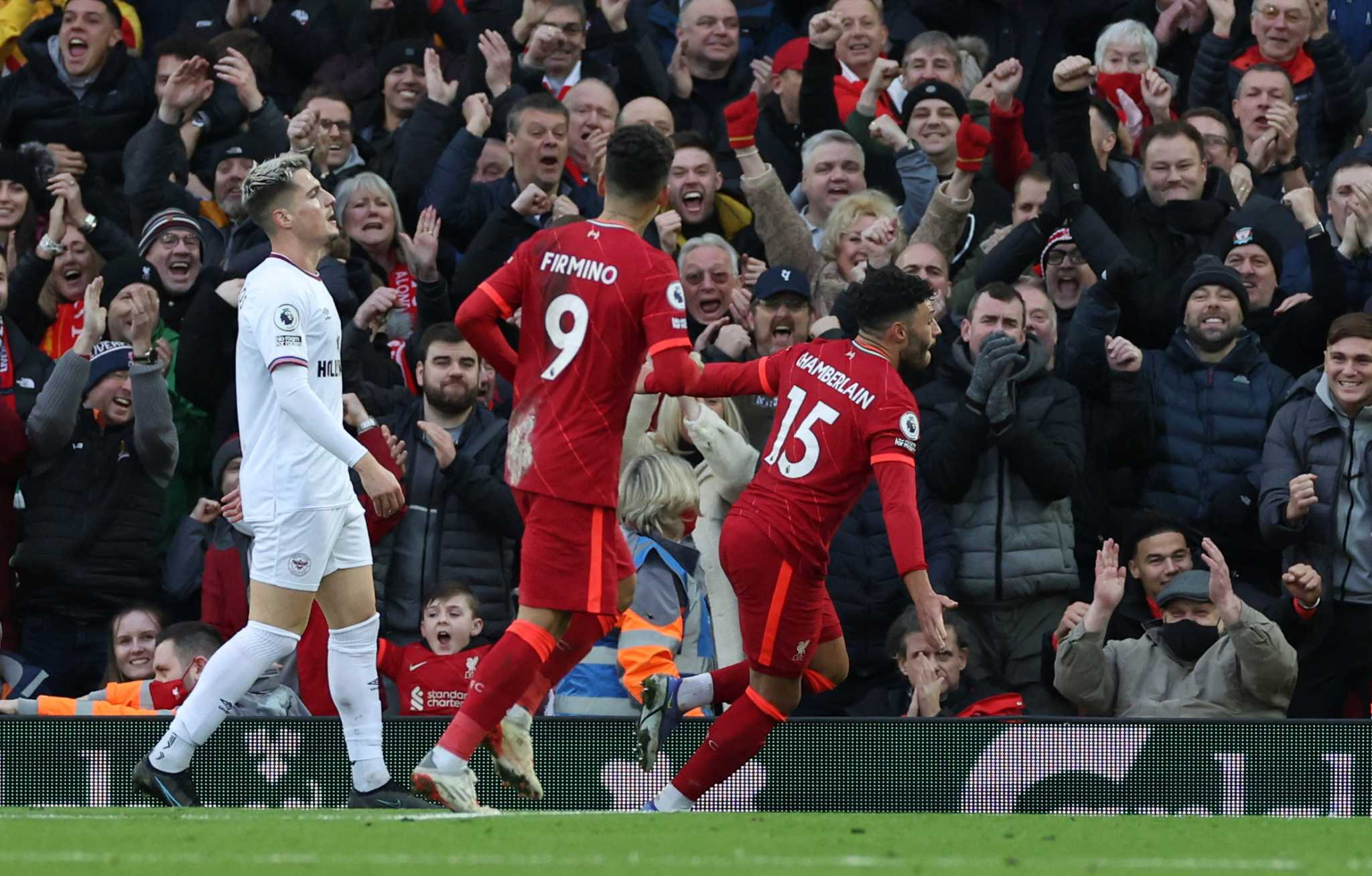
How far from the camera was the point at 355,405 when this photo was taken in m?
8.86

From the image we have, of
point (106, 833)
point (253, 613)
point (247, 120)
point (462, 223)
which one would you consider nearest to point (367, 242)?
point (462, 223)

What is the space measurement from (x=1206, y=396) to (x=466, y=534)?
326 cm

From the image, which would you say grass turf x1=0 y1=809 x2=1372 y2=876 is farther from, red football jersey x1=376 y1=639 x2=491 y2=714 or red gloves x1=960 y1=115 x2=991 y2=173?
red gloves x1=960 y1=115 x2=991 y2=173

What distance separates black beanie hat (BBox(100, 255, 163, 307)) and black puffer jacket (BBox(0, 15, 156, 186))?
93.2 inches

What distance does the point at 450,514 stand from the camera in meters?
9.32

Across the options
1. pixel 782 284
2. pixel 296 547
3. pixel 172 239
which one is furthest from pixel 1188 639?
pixel 172 239

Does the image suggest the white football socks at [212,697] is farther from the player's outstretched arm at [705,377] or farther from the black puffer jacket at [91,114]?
the black puffer jacket at [91,114]

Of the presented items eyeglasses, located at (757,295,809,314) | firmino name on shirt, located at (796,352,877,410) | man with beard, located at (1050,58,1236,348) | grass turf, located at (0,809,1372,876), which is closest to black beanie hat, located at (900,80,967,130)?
man with beard, located at (1050,58,1236,348)

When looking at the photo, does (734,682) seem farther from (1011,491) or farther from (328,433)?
(1011,491)

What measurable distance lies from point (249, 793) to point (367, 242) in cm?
357

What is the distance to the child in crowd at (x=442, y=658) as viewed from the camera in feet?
28.9

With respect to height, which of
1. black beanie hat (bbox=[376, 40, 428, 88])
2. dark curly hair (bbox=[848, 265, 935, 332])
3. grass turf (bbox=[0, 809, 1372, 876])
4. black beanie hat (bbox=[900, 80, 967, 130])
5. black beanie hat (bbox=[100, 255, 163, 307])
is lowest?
grass turf (bbox=[0, 809, 1372, 876])

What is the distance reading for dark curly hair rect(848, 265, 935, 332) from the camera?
24.6 feet

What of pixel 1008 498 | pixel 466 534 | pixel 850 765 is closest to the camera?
pixel 850 765
